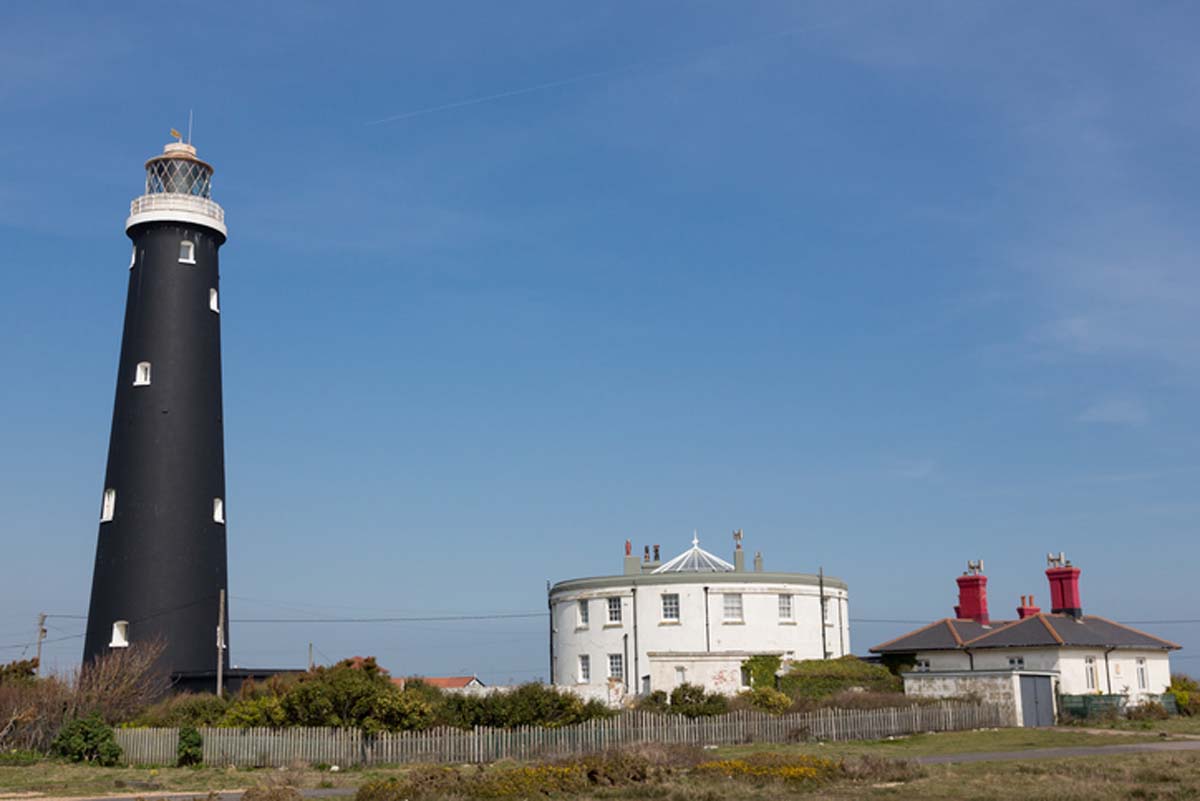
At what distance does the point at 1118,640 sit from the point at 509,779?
118ft

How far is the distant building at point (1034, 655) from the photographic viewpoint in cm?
4350

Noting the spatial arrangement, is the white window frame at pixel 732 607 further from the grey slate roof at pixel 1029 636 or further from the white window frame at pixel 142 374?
the white window frame at pixel 142 374

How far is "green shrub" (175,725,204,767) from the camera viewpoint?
32.5 m

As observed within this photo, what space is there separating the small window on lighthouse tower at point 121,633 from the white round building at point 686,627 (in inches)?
760

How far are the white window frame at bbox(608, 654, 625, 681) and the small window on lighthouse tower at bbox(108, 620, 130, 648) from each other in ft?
69.9

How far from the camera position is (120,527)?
140 feet

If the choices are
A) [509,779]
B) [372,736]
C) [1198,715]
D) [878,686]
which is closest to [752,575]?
[878,686]

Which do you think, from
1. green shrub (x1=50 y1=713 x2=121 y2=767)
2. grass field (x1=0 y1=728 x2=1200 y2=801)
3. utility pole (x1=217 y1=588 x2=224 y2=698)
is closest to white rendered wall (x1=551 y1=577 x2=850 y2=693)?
grass field (x1=0 y1=728 x2=1200 y2=801)

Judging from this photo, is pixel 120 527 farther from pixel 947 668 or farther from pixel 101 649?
pixel 947 668

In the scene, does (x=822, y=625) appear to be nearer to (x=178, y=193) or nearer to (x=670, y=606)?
(x=670, y=606)

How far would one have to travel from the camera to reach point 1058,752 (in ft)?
104

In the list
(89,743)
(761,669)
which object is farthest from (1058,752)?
(89,743)

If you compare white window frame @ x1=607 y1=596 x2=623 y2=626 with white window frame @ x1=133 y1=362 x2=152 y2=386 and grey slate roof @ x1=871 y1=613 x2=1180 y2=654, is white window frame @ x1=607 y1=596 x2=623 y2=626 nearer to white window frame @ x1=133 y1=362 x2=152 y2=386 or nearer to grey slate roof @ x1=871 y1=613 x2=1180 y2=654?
grey slate roof @ x1=871 y1=613 x2=1180 y2=654

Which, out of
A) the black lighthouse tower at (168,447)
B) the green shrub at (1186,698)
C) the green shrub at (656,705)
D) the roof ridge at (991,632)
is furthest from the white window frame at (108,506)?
the green shrub at (1186,698)
